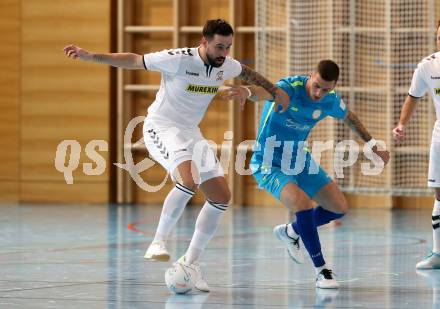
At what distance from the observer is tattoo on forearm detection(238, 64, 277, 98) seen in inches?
269

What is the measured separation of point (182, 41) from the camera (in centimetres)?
1440

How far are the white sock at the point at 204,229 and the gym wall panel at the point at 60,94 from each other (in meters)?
8.29

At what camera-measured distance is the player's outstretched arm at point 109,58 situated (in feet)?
21.0

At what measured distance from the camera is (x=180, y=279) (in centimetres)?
625

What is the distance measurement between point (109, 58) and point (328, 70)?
57.1 inches

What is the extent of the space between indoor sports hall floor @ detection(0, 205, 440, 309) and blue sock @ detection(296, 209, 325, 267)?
0.22 m

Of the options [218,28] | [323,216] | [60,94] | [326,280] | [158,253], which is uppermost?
[218,28]

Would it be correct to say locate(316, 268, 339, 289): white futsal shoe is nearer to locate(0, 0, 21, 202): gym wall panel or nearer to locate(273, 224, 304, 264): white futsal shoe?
locate(273, 224, 304, 264): white futsal shoe

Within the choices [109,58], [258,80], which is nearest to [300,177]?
[258,80]

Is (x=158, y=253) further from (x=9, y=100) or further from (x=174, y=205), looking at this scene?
(x=9, y=100)

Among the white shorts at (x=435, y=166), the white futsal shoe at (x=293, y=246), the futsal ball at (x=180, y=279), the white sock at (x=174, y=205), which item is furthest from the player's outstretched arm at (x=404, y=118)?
the futsal ball at (x=180, y=279)

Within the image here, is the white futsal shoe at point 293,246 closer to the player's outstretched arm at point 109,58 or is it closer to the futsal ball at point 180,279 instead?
the futsal ball at point 180,279

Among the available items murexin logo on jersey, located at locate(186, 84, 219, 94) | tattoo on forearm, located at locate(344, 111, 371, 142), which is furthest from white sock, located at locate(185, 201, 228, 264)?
tattoo on forearm, located at locate(344, 111, 371, 142)

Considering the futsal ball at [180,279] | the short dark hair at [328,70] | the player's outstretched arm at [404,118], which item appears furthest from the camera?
the player's outstretched arm at [404,118]
